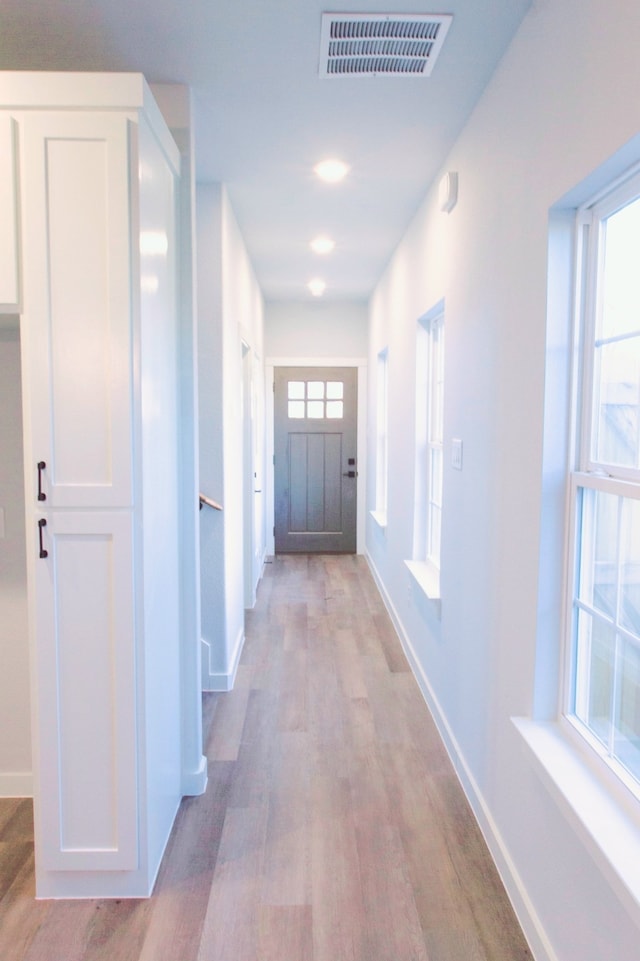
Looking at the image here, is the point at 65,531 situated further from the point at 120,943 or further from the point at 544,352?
the point at 544,352

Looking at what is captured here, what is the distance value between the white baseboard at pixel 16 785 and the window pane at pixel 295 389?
5.03 meters

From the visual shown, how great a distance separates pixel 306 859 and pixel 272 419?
5224 mm

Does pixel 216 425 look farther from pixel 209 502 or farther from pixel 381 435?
pixel 381 435

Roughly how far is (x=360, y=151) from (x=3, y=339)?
5.76 ft

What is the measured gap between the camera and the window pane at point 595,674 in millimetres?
1611

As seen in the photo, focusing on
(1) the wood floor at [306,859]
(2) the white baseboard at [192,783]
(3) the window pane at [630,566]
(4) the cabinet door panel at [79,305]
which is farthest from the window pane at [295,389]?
(3) the window pane at [630,566]

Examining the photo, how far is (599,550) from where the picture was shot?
1688 millimetres

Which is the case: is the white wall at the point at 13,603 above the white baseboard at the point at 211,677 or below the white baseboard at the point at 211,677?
above

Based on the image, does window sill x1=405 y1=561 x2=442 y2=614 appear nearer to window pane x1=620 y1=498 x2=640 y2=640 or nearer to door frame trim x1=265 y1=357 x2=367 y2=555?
window pane x1=620 y1=498 x2=640 y2=640

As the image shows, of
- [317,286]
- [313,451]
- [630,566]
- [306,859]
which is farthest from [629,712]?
[313,451]

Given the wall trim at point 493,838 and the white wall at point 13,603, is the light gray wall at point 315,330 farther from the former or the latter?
the white wall at point 13,603

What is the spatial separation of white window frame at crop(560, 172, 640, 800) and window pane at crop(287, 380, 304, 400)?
17.6 feet

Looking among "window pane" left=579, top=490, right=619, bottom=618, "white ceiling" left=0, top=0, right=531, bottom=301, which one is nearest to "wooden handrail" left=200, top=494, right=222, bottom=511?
"white ceiling" left=0, top=0, right=531, bottom=301

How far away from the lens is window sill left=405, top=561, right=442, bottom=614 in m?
3.17
